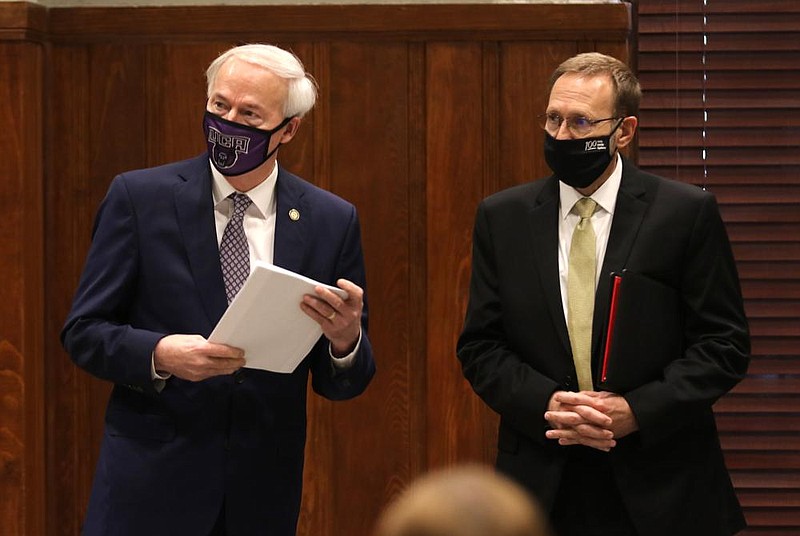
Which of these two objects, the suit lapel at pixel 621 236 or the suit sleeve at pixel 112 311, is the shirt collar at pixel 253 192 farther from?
the suit lapel at pixel 621 236

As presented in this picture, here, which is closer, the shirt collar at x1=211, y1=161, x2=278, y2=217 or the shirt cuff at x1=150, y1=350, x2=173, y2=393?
the shirt cuff at x1=150, y1=350, x2=173, y2=393

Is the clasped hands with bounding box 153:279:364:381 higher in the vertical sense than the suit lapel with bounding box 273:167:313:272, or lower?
lower

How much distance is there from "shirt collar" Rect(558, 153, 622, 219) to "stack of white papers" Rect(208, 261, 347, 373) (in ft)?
2.17

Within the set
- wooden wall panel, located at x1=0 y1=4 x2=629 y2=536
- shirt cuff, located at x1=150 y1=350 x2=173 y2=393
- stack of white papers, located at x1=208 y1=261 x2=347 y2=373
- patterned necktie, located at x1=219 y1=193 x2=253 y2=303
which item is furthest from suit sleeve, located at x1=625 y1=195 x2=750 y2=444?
wooden wall panel, located at x1=0 y1=4 x2=629 y2=536

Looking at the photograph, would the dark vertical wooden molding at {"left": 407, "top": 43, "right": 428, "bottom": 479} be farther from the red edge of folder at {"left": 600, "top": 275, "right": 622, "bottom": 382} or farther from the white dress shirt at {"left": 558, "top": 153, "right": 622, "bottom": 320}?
the red edge of folder at {"left": 600, "top": 275, "right": 622, "bottom": 382}

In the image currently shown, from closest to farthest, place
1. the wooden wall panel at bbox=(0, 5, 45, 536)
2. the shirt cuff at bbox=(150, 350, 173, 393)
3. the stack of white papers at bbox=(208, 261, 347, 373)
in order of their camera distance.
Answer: the stack of white papers at bbox=(208, 261, 347, 373)
the shirt cuff at bbox=(150, 350, 173, 393)
the wooden wall panel at bbox=(0, 5, 45, 536)

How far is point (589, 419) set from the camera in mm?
2705

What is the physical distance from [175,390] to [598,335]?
38.0 inches

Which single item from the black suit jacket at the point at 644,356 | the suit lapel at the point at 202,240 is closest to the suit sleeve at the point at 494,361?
the black suit jacket at the point at 644,356

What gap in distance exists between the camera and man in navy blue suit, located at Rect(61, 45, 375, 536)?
268cm

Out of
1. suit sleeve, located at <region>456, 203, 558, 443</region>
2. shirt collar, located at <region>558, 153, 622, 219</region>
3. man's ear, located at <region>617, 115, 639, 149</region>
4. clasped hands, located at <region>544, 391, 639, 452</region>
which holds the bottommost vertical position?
clasped hands, located at <region>544, 391, 639, 452</region>

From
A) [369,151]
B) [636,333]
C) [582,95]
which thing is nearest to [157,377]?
[636,333]

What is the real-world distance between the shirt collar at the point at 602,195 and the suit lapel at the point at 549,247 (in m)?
0.02

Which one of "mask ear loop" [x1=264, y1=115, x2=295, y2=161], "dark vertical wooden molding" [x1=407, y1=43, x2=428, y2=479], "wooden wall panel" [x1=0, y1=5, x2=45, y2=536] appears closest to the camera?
"mask ear loop" [x1=264, y1=115, x2=295, y2=161]
